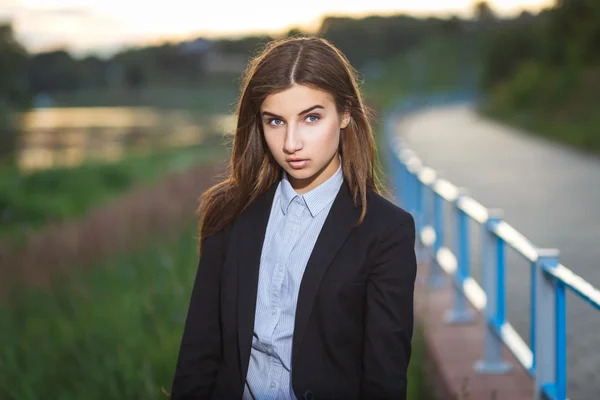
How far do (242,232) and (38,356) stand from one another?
164 inches

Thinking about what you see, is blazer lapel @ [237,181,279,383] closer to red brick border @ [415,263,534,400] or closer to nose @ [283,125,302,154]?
nose @ [283,125,302,154]


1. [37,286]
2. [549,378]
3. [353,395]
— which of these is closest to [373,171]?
[353,395]

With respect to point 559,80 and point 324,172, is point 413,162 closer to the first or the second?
point 324,172

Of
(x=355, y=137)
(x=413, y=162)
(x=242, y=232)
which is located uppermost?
(x=355, y=137)

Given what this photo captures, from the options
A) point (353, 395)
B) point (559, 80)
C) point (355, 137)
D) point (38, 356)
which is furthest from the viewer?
point (559, 80)

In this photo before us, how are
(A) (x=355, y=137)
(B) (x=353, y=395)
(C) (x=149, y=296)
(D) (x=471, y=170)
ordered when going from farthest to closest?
1. (D) (x=471, y=170)
2. (C) (x=149, y=296)
3. (A) (x=355, y=137)
4. (B) (x=353, y=395)

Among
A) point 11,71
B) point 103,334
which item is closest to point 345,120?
point 103,334

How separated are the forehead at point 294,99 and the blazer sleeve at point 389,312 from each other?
361 millimetres

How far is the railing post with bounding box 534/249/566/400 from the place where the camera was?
11.6 feet

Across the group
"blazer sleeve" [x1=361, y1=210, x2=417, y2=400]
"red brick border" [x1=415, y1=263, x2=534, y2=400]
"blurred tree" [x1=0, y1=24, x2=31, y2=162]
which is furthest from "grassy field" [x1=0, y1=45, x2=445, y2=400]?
"blurred tree" [x1=0, y1=24, x2=31, y2=162]

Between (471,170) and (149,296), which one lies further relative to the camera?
(471,170)

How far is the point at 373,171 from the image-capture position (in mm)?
2615

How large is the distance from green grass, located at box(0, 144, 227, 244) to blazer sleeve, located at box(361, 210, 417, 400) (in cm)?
1846

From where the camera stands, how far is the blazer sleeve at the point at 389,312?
240cm
